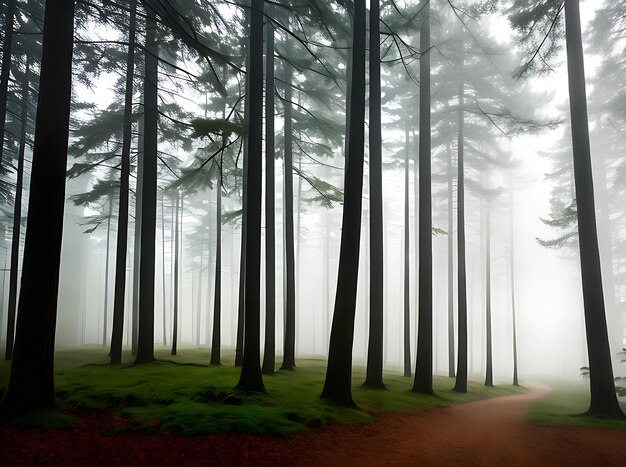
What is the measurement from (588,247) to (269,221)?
9.35 metres

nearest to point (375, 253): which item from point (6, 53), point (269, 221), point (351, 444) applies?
point (269, 221)

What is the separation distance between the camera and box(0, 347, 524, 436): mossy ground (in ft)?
21.4

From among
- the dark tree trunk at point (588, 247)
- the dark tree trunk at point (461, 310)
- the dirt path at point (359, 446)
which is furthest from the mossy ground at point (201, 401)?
the dark tree trunk at point (588, 247)

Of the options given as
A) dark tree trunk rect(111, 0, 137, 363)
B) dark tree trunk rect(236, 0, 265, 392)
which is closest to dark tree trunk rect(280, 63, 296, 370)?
dark tree trunk rect(236, 0, 265, 392)

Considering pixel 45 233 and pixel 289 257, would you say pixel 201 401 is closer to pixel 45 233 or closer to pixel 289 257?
pixel 45 233

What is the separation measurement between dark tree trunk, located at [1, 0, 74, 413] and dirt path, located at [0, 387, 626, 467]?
891 millimetres

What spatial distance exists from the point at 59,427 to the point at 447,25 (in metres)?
20.2

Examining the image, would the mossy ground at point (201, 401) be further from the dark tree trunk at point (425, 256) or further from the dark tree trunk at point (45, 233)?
the dark tree trunk at point (45, 233)

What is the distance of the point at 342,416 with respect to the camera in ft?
26.2

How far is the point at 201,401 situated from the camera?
8055mm

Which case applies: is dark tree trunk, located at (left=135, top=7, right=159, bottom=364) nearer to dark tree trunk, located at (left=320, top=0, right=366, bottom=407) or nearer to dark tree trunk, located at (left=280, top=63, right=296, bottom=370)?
dark tree trunk, located at (left=280, top=63, right=296, bottom=370)

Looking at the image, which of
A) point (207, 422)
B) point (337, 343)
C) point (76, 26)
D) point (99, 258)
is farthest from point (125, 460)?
point (99, 258)

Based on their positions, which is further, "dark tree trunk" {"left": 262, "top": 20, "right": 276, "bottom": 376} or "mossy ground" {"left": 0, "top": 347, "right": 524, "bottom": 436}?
"dark tree trunk" {"left": 262, "top": 20, "right": 276, "bottom": 376}

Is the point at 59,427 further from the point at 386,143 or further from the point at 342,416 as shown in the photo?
the point at 386,143
